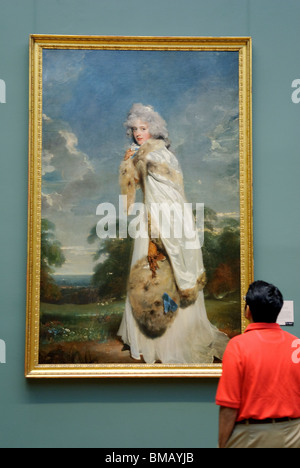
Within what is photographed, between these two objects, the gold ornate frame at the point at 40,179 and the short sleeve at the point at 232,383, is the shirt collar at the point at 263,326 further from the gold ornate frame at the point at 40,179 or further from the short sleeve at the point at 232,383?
the gold ornate frame at the point at 40,179

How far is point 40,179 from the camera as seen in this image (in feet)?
15.7

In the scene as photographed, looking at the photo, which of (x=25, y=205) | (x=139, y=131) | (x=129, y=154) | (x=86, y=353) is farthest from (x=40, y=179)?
(x=86, y=353)

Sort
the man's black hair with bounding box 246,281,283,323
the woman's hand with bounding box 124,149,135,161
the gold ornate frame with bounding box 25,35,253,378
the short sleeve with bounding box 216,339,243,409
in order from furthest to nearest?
1. the woman's hand with bounding box 124,149,135,161
2. the gold ornate frame with bounding box 25,35,253,378
3. the man's black hair with bounding box 246,281,283,323
4. the short sleeve with bounding box 216,339,243,409

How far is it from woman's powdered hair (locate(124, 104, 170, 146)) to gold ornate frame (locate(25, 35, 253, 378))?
59 centimetres

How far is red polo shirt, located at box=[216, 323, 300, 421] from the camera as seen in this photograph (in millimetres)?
3059

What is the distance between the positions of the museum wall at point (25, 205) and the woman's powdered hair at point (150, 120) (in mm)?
757

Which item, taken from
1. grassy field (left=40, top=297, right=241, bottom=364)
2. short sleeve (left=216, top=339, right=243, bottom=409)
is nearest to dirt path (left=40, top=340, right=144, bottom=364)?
grassy field (left=40, top=297, right=241, bottom=364)

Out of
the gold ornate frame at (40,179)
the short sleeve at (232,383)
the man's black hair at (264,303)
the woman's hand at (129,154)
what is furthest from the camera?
the woman's hand at (129,154)

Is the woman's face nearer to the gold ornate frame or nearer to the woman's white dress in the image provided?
the woman's white dress

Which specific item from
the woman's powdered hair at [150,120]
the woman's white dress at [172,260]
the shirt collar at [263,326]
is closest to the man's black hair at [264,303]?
the shirt collar at [263,326]

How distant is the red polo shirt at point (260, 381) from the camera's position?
10.0ft

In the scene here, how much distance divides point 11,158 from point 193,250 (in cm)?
197

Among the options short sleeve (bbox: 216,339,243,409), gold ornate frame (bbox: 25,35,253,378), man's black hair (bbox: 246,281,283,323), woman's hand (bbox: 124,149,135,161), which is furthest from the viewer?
woman's hand (bbox: 124,149,135,161)
